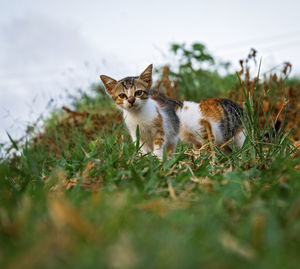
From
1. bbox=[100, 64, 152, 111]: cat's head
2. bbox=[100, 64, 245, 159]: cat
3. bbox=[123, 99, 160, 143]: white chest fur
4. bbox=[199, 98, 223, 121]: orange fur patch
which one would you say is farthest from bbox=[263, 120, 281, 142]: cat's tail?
bbox=[100, 64, 152, 111]: cat's head

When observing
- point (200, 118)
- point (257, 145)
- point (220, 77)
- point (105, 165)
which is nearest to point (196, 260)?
point (105, 165)

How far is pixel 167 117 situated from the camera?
3.38 metres

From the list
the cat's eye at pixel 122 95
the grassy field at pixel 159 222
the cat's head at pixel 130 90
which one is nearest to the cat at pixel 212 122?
the cat's head at pixel 130 90

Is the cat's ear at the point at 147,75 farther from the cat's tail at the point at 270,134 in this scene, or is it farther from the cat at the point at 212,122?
the cat's tail at the point at 270,134

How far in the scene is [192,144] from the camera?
11.7ft

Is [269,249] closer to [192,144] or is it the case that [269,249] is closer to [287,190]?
[287,190]

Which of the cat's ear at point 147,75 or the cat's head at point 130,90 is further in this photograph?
the cat's ear at point 147,75

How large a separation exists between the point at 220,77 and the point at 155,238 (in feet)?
20.7

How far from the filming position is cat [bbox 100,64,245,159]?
10.7 feet

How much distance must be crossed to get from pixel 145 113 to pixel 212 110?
75 cm

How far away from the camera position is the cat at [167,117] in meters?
3.25

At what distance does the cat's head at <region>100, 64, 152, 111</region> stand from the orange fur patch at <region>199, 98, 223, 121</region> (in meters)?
0.64

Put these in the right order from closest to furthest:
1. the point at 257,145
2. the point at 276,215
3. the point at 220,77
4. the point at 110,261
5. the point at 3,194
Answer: the point at 110,261 < the point at 276,215 < the point at 3,194 < the point at 257,145 < the point at 220,77

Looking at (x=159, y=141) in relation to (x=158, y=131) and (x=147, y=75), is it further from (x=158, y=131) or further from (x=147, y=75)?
(x=147, y=75)
